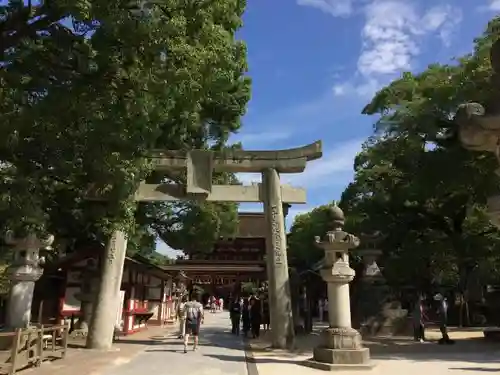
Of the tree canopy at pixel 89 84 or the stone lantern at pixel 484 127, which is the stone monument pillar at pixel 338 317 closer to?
the tree canopy at pixel 89 84

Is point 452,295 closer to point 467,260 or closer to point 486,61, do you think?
point 467,260

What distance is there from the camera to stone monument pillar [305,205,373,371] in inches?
429

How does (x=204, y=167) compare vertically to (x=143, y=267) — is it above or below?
above

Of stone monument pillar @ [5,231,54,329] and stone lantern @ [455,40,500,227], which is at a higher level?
stone lantern @ [455,40,500,227]

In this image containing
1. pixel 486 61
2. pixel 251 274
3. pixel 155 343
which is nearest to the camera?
pixel 486 61

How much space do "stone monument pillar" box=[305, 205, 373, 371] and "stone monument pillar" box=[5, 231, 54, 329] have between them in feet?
22.7

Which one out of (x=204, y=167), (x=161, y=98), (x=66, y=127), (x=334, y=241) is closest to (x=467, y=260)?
(x=334, y=241)

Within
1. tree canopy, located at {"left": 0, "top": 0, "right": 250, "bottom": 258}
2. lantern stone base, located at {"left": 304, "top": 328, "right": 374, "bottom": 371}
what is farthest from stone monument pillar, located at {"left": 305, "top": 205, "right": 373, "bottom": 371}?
tree canopy, located at {"left": 0, "top": 0, "right": 250, "bottom": 258}

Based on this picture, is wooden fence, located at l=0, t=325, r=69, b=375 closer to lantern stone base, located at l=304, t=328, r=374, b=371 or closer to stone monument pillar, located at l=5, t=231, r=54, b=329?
stone monument pillar, located at l=5, t=231, r=54, b=329

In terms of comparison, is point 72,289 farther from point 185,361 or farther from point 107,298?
point 185,361

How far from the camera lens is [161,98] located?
795 cm

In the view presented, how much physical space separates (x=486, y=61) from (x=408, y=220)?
8.40 m

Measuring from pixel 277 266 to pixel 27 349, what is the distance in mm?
8071

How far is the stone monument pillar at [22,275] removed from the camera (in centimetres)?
1102
